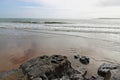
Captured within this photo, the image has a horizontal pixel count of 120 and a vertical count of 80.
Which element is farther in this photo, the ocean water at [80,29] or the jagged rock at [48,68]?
the ocean water at [80,29]

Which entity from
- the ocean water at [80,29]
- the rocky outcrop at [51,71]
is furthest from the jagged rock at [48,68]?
the ocean water at [80,29]

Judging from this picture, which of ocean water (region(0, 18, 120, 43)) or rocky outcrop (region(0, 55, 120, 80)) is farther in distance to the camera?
ocean water (region(0, 18, 120, 43))

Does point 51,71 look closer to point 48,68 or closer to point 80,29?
point 48,68

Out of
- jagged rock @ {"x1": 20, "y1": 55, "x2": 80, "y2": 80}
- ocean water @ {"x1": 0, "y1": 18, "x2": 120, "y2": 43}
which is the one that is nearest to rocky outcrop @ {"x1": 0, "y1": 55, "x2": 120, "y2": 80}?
jagged rock @ {"x1": 20, "y1": 55, "x2": 80, "y2": 80}

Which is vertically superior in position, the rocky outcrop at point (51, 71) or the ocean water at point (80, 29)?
the rocky outcrop at point (51, 71)

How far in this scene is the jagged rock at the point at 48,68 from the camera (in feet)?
23.2

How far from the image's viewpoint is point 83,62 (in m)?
9.98

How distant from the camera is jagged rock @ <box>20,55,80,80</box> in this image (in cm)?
708

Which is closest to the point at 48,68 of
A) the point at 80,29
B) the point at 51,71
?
the point at 51,71

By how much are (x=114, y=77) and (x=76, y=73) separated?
1991 millimetres

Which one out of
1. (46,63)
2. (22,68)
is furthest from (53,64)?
(22,68)

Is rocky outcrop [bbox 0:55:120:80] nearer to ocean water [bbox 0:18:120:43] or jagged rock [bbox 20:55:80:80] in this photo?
jagged rock [bbox 20:55:80:80]

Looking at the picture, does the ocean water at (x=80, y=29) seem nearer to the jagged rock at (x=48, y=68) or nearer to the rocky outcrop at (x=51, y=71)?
the rocky outcrop at (x=51, y=71)

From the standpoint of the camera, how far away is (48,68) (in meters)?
7.45
